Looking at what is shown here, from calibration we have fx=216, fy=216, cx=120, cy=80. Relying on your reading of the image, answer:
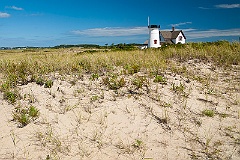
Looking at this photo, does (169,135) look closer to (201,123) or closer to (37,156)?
(201,123)

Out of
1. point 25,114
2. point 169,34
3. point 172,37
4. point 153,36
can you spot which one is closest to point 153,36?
point 153,36

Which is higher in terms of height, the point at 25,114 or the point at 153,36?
the point at 153,36

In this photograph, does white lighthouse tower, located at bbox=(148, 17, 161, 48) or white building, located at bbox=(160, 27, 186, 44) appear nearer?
white lighthouse tower, located at bbox=(148, 17, 161, 48)

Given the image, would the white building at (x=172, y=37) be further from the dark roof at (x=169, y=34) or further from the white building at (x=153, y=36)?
the white building at (x=153, y=36)

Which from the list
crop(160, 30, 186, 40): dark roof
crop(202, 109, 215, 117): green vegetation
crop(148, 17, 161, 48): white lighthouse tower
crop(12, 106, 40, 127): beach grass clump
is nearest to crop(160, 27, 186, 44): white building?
crop(160, 30, 186, 40): dark roof

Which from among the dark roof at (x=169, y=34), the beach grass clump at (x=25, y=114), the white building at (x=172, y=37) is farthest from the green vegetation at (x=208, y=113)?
the dark roof at (x=169, y=34)

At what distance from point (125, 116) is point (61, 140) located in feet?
4.81

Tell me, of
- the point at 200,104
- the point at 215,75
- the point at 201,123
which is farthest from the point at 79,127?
the point at 215,75

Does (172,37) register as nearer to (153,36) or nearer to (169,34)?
(169,34)

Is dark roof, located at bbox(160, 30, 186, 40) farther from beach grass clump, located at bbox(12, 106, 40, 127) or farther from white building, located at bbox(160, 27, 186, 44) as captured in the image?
beach grass clump, located at bbox(12, 106, 40, 127)

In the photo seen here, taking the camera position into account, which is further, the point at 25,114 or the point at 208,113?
the point at 208,113

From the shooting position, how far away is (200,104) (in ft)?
17.7

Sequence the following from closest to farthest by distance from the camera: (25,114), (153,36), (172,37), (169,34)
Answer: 1. (25,114)
2. (153,36)
3. (172,37)
4. (169,34)

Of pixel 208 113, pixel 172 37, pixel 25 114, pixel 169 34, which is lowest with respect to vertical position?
pixel 208 113
